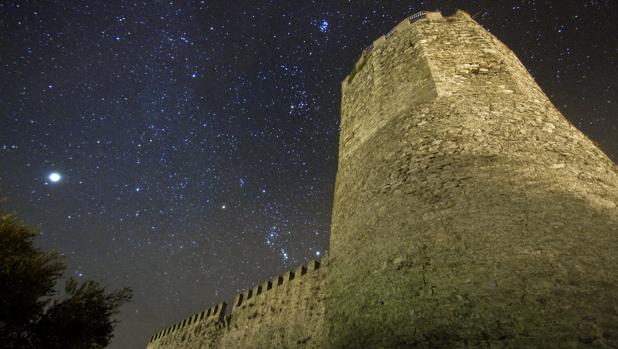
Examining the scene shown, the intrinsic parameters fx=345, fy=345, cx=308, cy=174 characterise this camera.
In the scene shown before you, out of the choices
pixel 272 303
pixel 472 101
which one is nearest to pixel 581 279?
pixel 472 101

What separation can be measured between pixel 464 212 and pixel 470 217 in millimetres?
91

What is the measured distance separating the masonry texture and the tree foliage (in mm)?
5275

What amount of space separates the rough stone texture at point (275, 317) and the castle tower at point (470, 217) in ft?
6.98

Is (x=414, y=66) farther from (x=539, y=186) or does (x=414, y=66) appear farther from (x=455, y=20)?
(x=539, y=186)

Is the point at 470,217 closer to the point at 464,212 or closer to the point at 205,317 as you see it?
the point at 464,212

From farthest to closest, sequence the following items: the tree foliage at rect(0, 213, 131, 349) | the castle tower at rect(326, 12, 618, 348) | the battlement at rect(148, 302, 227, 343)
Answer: the battlement at rect(148, 302, 227, 343), the tree foliage at rect(0, 213, 131, 349), the castle tower at rect(326, 12, 618, 348)

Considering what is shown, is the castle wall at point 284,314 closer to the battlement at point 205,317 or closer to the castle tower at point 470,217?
the battlement at point 205,317

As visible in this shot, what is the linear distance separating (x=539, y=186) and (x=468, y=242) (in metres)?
1.07

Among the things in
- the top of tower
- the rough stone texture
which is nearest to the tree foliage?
the rough stone texture

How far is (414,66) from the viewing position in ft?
19.7

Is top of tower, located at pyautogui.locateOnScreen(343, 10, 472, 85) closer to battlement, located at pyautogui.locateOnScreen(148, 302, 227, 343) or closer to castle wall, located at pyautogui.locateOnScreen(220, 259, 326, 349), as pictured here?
castle wall, located at pyautogui.locateOnScreen(220, 259, 326, 349)

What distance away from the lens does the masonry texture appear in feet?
10.1

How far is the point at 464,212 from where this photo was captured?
151 inches

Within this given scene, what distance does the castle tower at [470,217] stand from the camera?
306 cm
